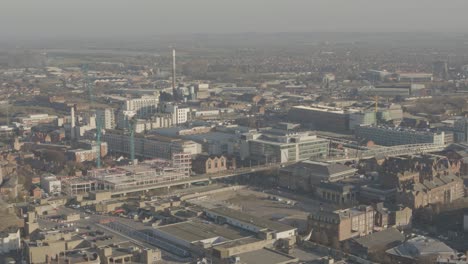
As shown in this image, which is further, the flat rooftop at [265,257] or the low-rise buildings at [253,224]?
the low-rise buildings at [253,224]

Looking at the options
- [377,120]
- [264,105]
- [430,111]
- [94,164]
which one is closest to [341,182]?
[94,164]

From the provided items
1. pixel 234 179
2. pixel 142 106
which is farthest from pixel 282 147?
pixel 142 106

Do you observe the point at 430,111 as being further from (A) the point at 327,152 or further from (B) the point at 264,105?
(A) the point at 327,152

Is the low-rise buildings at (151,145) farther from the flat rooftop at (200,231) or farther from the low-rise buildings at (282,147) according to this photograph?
the flat rooftop at (200,231)

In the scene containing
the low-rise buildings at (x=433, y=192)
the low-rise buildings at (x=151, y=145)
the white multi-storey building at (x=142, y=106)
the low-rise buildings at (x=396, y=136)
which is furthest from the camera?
the white multi-storey building at (x=142, y=106)

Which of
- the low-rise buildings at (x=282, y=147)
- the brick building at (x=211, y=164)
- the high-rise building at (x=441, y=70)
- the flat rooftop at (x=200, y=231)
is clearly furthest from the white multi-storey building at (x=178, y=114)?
the high-rise building at (x=441, y=70)

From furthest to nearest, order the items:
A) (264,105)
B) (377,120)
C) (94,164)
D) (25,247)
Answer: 1. (264,105)
2. (377,120)
3. (94,164)
4. (25,247)

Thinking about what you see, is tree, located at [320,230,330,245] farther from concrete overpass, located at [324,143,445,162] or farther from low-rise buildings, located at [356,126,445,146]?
low-rise buildings, located at [356,126,445,146]

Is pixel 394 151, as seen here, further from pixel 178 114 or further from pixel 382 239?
pixel 178 114
